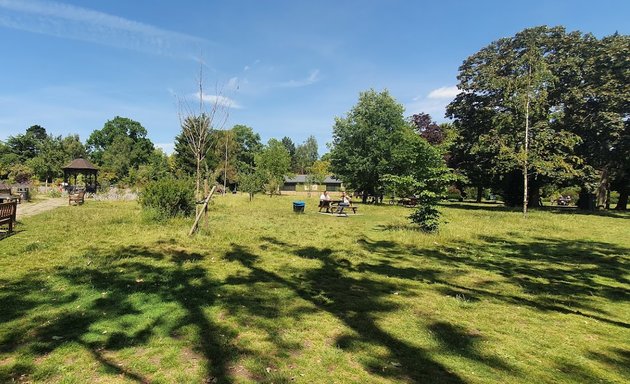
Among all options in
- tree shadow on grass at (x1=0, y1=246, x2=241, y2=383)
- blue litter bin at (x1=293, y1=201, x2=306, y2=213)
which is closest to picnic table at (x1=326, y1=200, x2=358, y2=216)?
blue litter bin at (x1=293, y1=201, x2=306, y2=213)

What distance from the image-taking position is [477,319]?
199 inches

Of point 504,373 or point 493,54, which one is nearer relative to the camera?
point 504,373

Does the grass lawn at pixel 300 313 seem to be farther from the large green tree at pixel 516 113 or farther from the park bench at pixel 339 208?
the large green tree at pixel 516 113

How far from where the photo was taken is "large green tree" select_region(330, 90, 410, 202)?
3297cm

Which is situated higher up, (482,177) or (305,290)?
(482,177)

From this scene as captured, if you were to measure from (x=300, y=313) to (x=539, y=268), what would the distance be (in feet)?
21.0

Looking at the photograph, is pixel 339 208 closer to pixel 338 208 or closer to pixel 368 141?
pixel 338 208

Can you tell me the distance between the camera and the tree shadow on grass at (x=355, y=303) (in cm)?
359

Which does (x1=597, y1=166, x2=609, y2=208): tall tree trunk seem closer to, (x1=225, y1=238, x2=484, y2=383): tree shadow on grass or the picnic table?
the picnic table

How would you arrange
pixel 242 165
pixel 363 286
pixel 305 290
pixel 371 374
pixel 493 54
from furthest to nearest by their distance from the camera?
pixel 242 165, pixel 493 54, pixel 363 286, pixel 305 290, pixel 371 374

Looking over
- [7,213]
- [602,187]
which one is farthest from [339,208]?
[602,187]

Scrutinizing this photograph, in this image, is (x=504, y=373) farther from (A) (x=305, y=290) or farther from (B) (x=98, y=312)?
(B) (x=98, y=312)

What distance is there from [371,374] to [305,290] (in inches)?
109

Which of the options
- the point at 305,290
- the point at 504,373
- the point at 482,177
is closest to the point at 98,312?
the point at 305,290
